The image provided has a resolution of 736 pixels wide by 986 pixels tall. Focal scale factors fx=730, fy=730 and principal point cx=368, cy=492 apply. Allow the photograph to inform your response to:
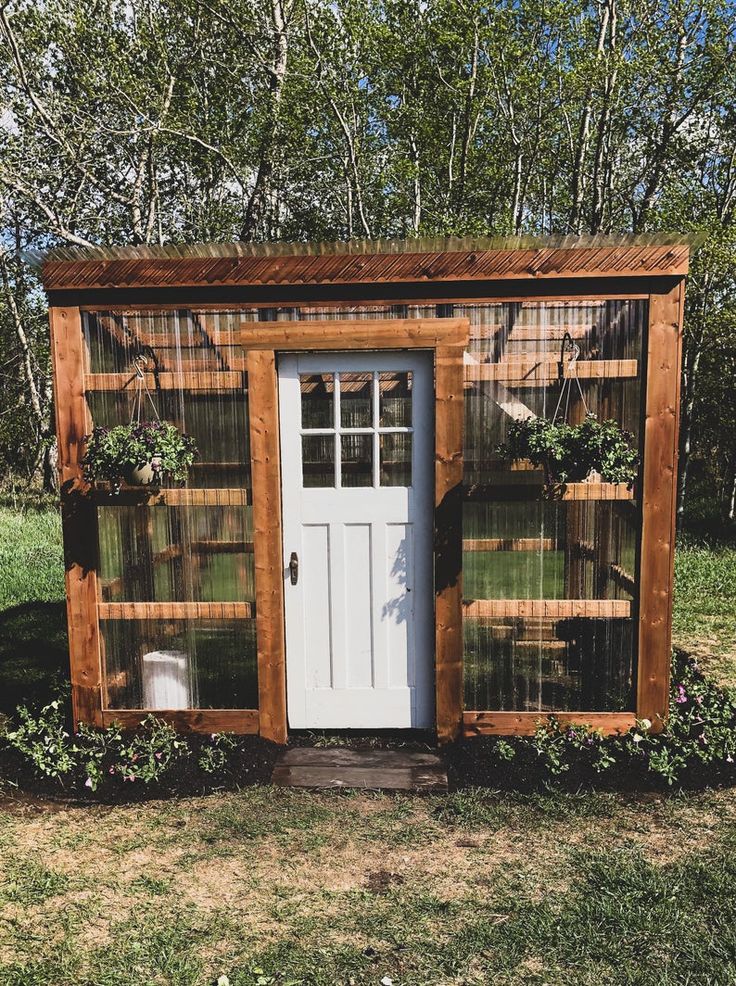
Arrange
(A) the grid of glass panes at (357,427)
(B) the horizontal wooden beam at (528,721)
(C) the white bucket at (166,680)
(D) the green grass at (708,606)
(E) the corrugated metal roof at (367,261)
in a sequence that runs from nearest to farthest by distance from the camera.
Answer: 1. (E) the corrugated metal roof at (367,261)
2. (A) the grid of glass panes at (357,427)
3. (B) the horizontal wooden beam at (528,721)
4. (C) the white bucket at (166,680)
5. (D) the green grass at (708,606)

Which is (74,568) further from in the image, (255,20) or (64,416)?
(255,20)

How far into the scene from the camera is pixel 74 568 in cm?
422

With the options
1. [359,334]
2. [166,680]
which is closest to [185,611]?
[166,680]

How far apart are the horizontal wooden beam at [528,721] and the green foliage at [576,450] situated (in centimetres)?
136

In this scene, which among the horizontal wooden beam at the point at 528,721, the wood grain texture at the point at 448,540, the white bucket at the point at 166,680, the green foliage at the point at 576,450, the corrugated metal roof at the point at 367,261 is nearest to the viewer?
the green foliage at the point at 576,450

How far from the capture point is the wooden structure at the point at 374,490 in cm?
393

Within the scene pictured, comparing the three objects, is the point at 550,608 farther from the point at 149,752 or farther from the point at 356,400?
the point at 149,752

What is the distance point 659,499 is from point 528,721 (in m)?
1.45

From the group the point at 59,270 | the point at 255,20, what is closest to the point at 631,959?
the point at 59,270

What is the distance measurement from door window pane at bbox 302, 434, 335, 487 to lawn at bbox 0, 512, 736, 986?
1.67 meters

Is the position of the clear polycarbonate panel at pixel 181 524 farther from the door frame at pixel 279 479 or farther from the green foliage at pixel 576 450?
the green foliage at pixel 576 450

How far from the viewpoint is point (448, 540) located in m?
4.06

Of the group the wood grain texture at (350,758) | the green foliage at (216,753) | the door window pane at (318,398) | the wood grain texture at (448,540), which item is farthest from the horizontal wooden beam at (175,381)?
the wood grain texture at (350,758)

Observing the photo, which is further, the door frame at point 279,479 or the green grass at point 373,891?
the door frame at point 279,479
